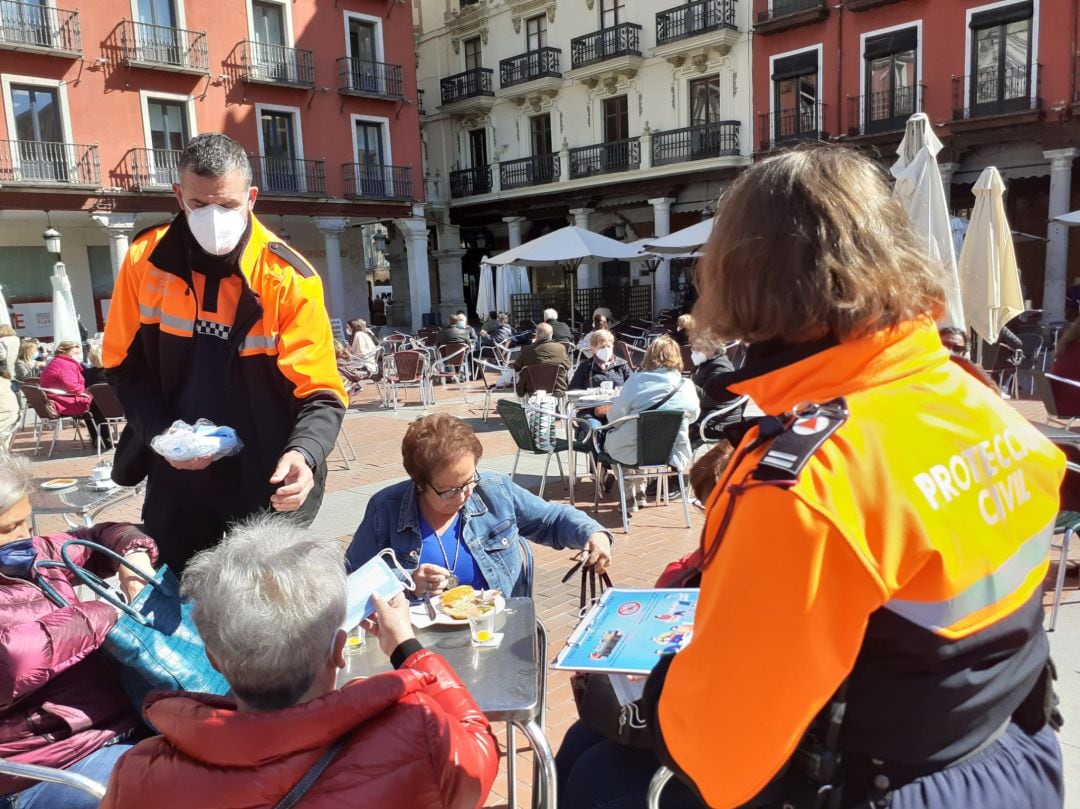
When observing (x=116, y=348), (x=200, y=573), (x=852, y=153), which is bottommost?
(x=200, y=573)

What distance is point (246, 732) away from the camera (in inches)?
51.9

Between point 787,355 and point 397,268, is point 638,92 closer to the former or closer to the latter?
point 397,268

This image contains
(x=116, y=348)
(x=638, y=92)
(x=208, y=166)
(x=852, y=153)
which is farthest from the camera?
(x=638, y=92)

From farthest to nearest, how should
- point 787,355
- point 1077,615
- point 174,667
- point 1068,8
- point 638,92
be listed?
point 638,92, point 1068,8, point 1077,615, point 174,667, point 787,355

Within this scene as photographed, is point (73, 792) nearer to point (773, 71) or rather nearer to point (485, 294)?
point (485, 294)

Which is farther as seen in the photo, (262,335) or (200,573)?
(262,335)

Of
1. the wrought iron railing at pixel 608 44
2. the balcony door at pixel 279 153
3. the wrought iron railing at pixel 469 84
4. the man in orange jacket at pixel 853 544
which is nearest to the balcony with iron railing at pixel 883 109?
the wrought iron railing at pixel 608 44

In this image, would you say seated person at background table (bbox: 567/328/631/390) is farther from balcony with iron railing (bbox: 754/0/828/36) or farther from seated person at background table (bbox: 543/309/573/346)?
balcony with iron railing (bbox: 754/0/828/36)

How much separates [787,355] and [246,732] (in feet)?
3.38

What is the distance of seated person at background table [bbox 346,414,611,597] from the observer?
105 inches

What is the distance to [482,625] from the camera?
2148mm

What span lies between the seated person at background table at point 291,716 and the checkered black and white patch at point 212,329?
995 millimetres

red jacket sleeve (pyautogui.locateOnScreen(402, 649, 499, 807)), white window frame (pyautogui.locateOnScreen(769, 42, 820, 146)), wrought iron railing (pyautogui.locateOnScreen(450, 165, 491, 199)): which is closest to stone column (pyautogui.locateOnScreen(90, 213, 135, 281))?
wrought iron railing (pyautogui.locateOnScreen(450, 165, 491, 199))

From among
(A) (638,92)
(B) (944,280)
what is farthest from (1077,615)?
(A) (638,92)
